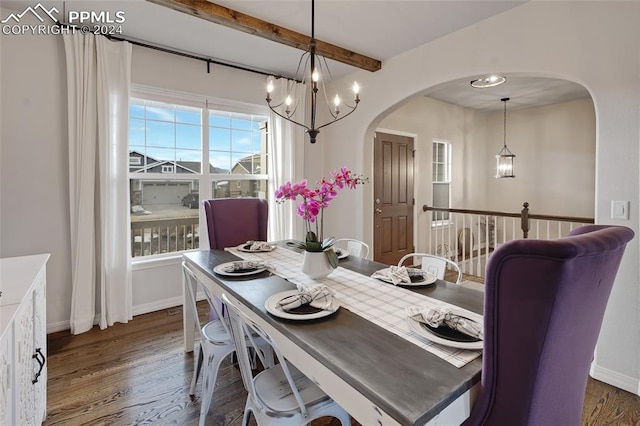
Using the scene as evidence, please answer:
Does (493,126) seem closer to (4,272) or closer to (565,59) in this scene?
(565,59)

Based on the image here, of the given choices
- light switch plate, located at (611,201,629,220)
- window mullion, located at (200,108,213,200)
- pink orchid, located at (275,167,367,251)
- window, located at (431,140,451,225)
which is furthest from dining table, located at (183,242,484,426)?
window, located at (431,140,451,225)

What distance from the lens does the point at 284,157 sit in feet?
13.3

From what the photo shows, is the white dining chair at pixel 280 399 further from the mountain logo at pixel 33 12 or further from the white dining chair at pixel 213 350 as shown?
the mountain logo at pixel 33 12

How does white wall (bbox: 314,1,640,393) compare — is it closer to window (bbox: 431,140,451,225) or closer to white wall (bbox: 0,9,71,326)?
window (bbox: 431,140,451,225)

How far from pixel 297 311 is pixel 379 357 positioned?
1.46 feet

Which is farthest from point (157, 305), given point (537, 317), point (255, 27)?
point (537, 317)

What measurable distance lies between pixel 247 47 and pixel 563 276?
3422mm

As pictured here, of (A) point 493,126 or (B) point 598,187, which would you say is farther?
(A) point 493,126

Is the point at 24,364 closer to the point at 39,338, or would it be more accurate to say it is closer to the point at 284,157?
the point at 39,338

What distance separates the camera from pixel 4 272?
4.86 feet

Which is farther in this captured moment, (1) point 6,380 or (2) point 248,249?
(2) point 248,249

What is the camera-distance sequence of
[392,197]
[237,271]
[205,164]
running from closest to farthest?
[237,271]
[205,164]
[392,197]

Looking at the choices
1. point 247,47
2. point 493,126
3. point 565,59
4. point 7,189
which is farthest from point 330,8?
point 493,126

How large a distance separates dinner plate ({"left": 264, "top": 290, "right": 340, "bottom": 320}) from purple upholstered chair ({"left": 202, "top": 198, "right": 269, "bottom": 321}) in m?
1.47
